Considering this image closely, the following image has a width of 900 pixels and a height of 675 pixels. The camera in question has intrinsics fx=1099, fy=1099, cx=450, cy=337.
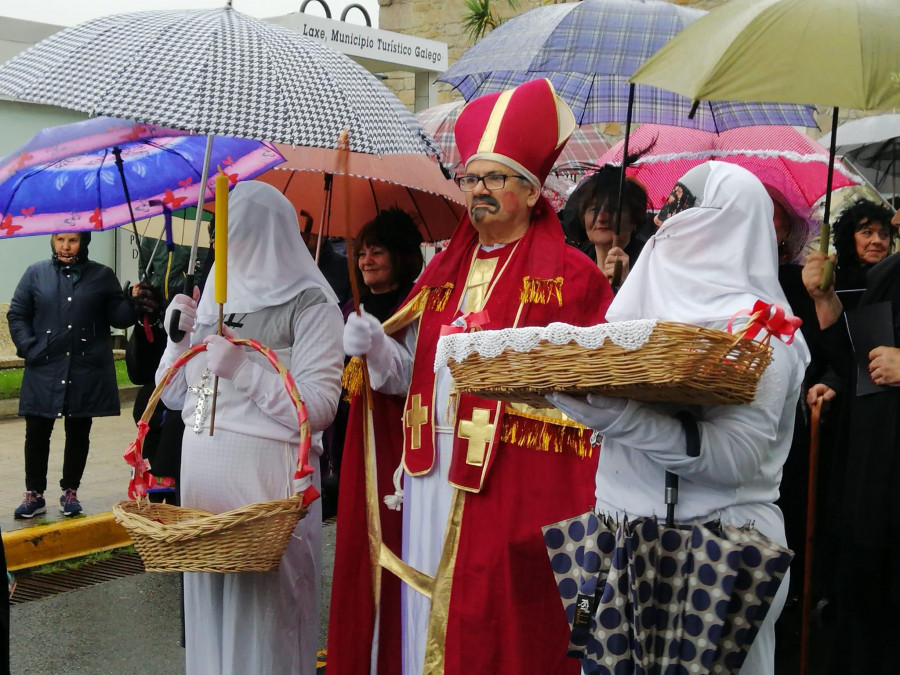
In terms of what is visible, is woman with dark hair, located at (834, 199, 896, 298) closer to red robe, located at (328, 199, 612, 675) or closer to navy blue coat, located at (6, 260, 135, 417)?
red robe, located at (328, 199, 612, 675)

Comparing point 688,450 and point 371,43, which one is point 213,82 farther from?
point 371,43

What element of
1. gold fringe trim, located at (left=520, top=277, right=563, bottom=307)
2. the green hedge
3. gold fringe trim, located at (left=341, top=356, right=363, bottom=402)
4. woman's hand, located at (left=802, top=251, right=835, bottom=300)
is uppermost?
woman's hand, located at (left=802, top=251, right=835, bottom=300)

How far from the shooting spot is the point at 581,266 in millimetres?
3627

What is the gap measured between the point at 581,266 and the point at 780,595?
1.27 meters

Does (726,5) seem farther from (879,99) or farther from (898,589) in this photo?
(898,589)

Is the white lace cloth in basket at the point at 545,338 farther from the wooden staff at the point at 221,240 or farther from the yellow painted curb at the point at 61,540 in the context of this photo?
the yellow painted curb at the point at 61,540

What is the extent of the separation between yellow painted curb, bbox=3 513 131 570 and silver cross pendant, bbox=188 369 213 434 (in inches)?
116

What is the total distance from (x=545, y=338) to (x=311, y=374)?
1.43 m

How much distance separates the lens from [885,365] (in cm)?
367

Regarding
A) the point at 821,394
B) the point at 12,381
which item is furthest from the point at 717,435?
the point at 12,381

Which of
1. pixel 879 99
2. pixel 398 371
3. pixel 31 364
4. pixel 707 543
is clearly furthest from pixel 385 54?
pixel 707 543

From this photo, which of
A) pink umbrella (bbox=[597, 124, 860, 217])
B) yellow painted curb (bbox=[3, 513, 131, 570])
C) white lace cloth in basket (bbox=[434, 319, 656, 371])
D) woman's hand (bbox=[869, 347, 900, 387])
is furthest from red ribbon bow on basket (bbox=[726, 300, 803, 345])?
yellow painted curb (bbox=[3, 513, 131, 570])

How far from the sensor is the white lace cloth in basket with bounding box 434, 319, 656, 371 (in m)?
2.37

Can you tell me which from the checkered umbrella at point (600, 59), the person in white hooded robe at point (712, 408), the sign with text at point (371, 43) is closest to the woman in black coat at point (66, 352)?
the sign with text at point (371, 43)
